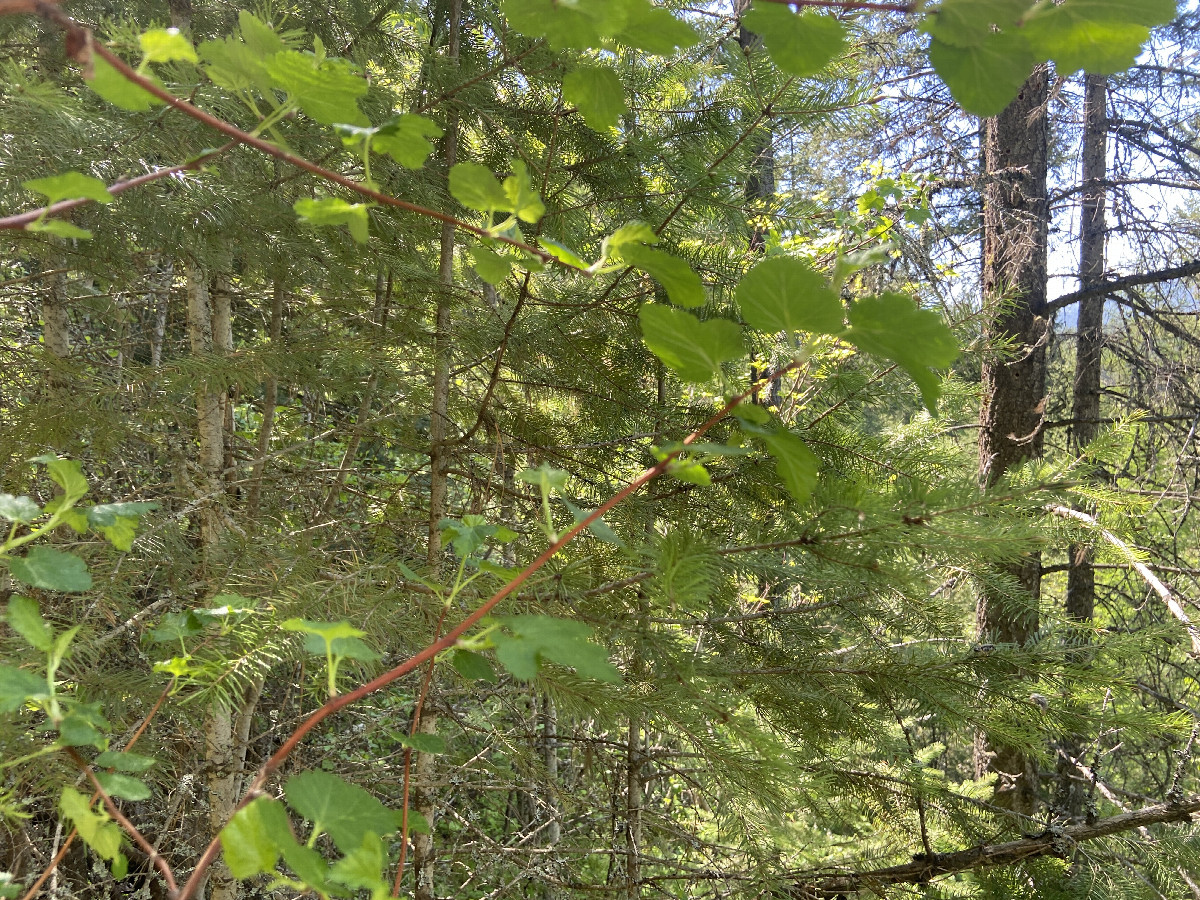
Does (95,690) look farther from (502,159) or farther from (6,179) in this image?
(502,159)

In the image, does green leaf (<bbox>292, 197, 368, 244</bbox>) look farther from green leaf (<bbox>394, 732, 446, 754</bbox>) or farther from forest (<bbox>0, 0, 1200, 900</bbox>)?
green leaf (<bbox>394, 732, 446, 754</bbox>)

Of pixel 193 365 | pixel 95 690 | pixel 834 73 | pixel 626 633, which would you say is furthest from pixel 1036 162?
pixel 95 690

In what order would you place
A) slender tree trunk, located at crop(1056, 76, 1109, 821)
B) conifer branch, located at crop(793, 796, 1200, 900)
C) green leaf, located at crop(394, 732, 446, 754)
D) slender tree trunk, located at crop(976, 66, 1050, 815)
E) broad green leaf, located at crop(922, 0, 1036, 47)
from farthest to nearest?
slender tree trunk, located at crop(1056, 76, 1109, 821) → slender tree trunk, located at crop(976, 66, 1050, 815) → conifer branch, located at crop(793, 796, 1200, 900) → green leaf, located at crop(394, 732, 446, 754) → broad green leaf, located at crop(922, 0, 1036, 47)

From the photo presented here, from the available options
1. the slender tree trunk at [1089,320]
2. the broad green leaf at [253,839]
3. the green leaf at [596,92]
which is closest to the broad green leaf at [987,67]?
the green leaf at [596,92]

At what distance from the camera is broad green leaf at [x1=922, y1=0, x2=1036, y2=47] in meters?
0.51

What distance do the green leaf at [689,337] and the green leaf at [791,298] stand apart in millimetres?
41

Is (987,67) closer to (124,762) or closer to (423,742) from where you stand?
(423,742)

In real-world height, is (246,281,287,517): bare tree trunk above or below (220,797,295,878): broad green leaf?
above

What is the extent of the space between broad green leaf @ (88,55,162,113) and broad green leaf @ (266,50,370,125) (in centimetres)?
10

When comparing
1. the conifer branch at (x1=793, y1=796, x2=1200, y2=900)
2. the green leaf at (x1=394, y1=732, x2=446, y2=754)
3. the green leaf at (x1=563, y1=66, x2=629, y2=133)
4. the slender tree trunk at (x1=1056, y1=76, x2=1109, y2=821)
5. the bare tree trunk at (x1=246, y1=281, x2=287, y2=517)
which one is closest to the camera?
the green leaf at (x1=563, y1=66, x2=629, y2=133)

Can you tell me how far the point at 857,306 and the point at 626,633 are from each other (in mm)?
1182

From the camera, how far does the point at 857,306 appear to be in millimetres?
585

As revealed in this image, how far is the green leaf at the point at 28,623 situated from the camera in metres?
0.68

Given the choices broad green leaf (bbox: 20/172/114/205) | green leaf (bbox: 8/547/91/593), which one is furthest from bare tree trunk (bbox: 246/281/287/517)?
broad green leaf (bbox: 20/172/114/205)
